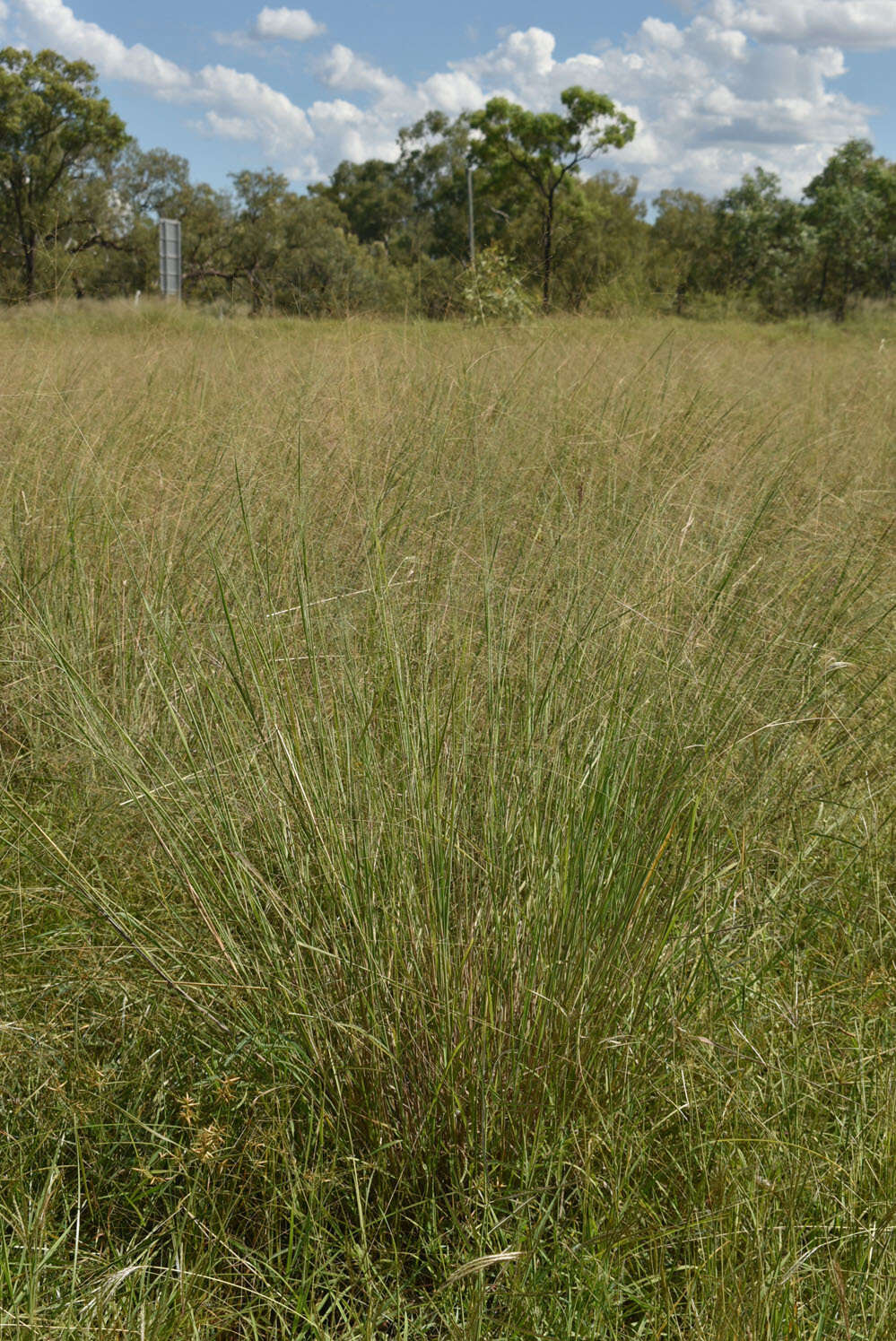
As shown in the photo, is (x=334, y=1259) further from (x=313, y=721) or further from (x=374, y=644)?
(x=374, y=644)

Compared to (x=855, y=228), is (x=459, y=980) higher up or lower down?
lower down

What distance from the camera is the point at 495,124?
2567 centimetres

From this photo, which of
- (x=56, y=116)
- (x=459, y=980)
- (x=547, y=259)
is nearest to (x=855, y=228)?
(x=56, y=116)

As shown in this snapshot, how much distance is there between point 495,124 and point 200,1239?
28557mm

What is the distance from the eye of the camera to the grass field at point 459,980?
1.11m

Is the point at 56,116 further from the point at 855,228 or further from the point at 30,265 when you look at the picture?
the point at 30,265

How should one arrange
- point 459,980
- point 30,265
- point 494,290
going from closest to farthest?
point 459,980 < point 30,265 < point 494,290

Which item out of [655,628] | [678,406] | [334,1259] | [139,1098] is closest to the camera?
[334,1259]

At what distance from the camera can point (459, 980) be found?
121 cm

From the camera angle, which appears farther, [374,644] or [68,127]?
[68,127]

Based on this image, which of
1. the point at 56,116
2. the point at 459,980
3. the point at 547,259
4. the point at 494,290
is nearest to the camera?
the point at 459,980

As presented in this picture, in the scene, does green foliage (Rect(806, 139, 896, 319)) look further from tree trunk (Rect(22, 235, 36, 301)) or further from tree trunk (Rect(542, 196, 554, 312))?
tree trunk (Rect(22, 235, 36, 301))

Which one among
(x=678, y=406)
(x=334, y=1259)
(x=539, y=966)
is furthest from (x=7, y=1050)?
(x=678, y=406)

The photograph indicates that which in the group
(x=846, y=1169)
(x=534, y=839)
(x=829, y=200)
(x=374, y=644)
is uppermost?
(x=829, y=200)
